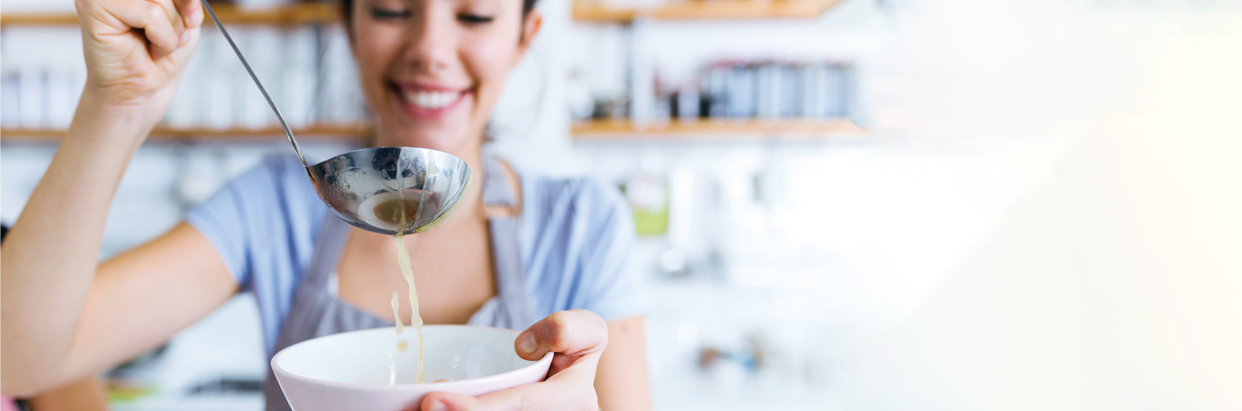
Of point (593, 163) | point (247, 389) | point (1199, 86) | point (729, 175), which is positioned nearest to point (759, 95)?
point (729, 175)

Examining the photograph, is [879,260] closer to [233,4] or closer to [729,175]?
[729,175]

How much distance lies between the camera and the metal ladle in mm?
538

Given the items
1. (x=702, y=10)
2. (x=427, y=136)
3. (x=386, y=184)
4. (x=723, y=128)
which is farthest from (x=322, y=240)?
(x=702, y=10)

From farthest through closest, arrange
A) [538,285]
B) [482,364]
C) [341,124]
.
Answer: [341,124]
[538,285]
[482,364]

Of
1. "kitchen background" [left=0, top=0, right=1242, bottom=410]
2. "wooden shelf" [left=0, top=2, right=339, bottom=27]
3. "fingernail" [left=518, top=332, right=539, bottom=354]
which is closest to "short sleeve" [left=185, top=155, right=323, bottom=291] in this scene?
"fingernail" [left=518, top=332, right=539, bottom=354]

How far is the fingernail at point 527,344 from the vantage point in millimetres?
444

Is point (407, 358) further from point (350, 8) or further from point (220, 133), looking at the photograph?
point (220, 133)

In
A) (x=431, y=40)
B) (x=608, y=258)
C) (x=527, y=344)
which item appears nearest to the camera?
(x=527, y=344)

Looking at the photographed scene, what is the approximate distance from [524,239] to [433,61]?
0.28m

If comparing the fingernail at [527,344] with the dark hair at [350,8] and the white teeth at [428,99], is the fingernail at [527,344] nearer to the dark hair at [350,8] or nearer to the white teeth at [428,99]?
the white teeth at [428,99]

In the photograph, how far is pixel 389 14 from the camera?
852mm

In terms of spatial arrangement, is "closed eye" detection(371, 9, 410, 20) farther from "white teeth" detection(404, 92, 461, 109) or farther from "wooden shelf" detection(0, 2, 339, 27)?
"wooden shelf" detection(0, 2, 339, 27)

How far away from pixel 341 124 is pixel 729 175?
1.38 meters

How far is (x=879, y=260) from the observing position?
7.89ft
